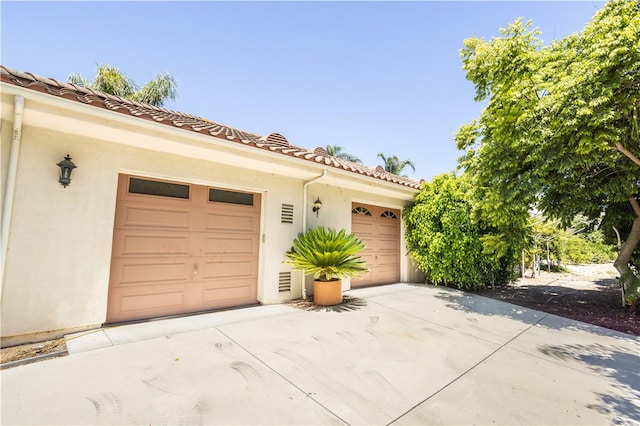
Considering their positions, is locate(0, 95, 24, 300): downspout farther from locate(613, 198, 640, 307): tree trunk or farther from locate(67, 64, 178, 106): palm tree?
locate(67, 64, 178, 106): palm tree

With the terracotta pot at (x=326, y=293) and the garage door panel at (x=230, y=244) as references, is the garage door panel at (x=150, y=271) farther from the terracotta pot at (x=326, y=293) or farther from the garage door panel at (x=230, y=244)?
the terracotta pot at (x=326, y=293)

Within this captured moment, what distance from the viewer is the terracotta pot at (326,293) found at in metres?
6.21

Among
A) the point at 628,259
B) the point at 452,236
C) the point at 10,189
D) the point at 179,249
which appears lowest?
the point at 628,259

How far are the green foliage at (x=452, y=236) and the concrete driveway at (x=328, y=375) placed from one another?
3149 millimetres

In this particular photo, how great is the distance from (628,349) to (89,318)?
8860mm

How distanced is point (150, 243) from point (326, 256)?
3.52 meters

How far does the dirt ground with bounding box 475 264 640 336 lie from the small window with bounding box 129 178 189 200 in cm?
897

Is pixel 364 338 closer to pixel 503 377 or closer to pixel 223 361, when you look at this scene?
pixel 503 377

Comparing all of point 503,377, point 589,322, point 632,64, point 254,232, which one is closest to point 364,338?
point 503,377

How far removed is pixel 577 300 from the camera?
7562 mm

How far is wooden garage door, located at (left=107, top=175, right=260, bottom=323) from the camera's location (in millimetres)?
4641

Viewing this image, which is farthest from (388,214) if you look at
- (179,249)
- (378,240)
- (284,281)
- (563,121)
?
(179,249)

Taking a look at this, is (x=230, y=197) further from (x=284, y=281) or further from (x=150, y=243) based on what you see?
(x=284, y=281)

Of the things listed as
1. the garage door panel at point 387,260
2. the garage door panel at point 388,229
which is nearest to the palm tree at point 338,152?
the garage door panel at point 388,229
